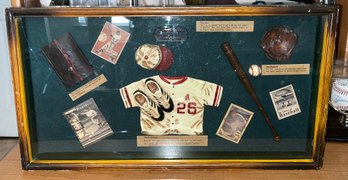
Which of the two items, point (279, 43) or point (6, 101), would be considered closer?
point (279, 43)

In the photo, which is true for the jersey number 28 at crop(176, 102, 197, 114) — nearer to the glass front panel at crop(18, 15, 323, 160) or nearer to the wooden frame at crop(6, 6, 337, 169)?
the glass front panel at crop(18, 15, 323, 160)

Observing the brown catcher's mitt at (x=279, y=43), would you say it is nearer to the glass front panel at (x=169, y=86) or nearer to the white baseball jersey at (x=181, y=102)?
the glass front panel at (x=169, y=86)

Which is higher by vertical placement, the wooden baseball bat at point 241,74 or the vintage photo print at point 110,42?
the vintage photo print at point 110,42

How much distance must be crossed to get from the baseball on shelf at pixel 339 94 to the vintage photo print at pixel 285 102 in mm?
175

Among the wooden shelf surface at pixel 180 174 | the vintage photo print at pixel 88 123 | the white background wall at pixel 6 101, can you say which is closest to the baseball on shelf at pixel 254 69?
the wooden shelf surface at pixel 180 174

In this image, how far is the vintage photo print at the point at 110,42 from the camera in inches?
30.9

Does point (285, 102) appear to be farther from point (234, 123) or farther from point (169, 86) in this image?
point (169, 86)

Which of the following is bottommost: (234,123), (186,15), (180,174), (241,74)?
(180,174)

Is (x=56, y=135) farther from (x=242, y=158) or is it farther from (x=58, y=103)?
(x=242, y=158)

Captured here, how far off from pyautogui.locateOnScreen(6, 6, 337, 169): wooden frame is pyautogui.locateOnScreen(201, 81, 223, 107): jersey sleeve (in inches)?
5.1

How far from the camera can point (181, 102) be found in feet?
2.73

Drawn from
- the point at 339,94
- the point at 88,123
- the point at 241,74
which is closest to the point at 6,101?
the point at 88,123

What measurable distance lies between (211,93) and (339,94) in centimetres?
35

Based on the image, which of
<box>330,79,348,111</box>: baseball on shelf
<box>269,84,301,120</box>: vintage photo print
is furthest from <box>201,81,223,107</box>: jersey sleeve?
<box>330,79,348,111</box>: baseball on shelf
